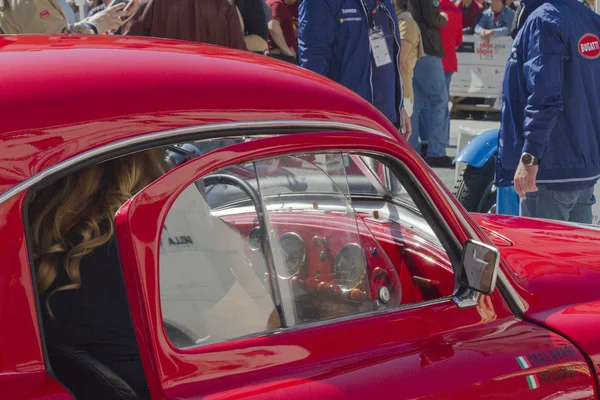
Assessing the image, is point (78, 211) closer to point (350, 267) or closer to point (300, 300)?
point (300, 300)

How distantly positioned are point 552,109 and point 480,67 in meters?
7.76

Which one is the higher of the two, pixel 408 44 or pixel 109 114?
pixel 109 114

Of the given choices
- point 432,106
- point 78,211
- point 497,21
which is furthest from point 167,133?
point 497,21

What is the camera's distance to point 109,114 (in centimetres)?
159

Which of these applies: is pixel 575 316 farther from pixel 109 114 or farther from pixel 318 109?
pixel 109 114

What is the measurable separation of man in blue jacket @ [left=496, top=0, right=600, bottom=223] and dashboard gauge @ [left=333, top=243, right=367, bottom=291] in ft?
6.74

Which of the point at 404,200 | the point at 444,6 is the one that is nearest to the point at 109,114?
the point at 404,200

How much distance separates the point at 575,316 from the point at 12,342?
→ 4.51ft

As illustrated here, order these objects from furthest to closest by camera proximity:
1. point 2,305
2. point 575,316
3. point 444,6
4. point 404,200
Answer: point 444,6
point 404,200
point 575,316
point 2,305

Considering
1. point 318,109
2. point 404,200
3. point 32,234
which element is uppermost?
point 318,109

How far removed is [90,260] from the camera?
1.77m

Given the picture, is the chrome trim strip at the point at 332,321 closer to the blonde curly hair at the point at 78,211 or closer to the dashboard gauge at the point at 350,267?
the dashboard gauge at the point at 350,267

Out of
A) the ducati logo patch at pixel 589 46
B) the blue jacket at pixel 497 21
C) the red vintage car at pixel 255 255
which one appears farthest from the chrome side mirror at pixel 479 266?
the blue jacket at pixel 497 21

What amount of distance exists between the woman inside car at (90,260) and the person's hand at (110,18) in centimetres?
328
